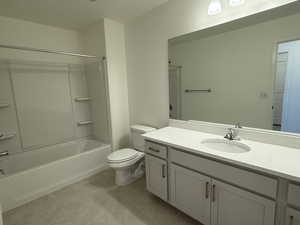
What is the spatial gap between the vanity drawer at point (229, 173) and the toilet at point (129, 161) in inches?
33.3

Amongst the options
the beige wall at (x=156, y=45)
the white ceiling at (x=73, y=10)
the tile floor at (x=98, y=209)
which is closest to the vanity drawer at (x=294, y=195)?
the tile floor at (x=98, y=209)

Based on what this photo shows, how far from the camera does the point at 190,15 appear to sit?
191cm

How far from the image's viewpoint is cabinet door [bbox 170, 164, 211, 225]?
140cm

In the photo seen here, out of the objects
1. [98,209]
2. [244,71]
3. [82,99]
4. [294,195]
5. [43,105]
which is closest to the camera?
[294,195]

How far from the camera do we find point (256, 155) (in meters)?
1.25

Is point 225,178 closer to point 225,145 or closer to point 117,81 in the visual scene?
point 225,145

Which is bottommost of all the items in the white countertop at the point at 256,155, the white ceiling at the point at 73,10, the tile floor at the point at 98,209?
the tile floor at the point at 98,209

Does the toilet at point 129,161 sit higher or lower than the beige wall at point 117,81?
lower

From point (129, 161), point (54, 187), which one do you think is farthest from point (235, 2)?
point (54, 187)

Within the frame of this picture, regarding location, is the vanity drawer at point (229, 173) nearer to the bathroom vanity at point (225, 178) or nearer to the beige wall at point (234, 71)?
the bathroom vanity at point (225, 178)

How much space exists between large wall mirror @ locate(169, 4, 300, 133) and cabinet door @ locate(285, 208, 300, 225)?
691mm

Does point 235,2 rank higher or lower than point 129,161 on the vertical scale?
higher

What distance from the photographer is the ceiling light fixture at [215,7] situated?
64.2 inches

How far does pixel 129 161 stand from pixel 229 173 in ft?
4.41
